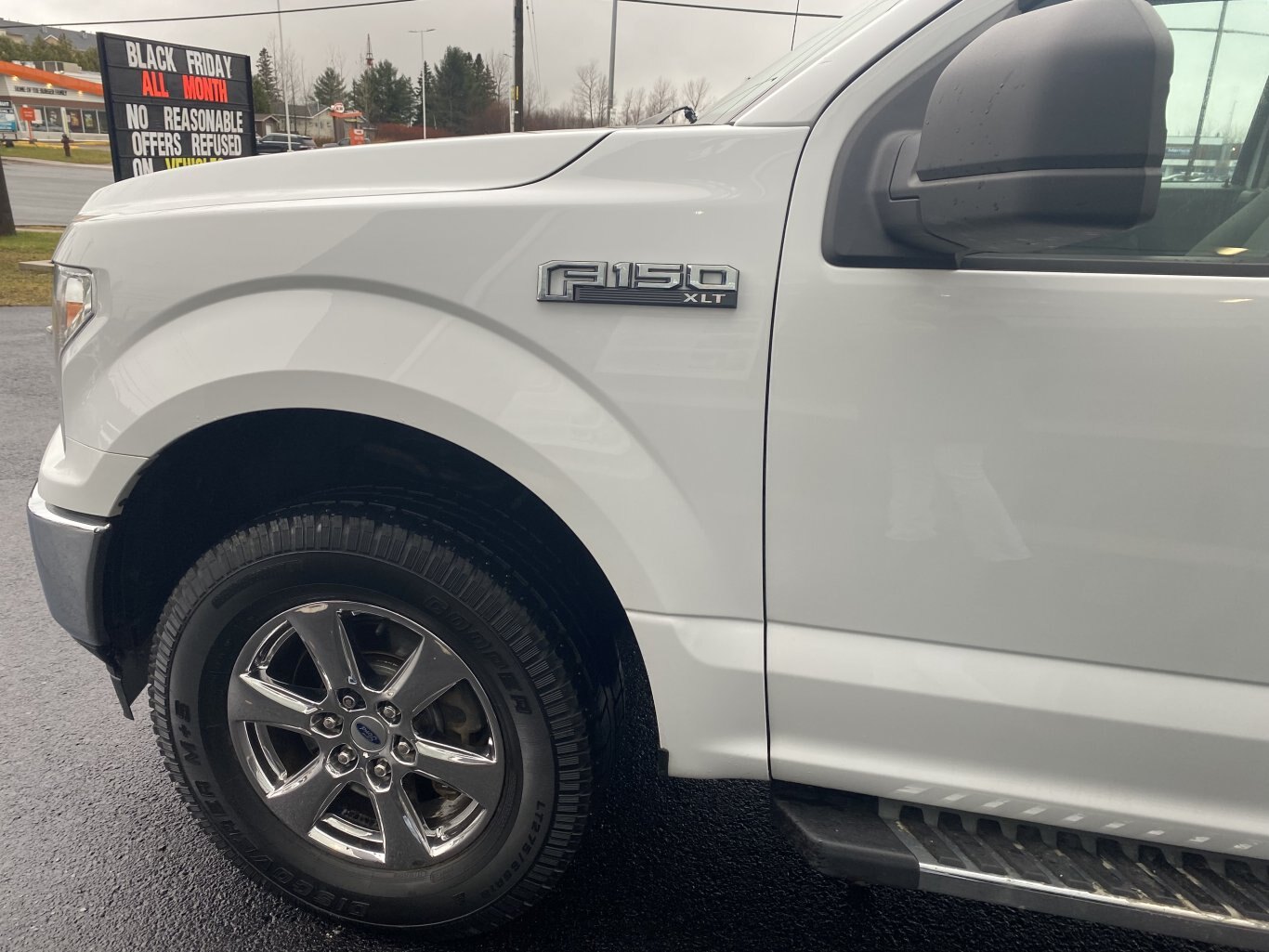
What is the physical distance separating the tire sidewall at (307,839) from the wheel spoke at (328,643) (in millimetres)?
35

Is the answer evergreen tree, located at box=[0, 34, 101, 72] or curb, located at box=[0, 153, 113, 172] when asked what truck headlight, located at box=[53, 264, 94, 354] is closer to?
curb, located at box=[0, 153, 113, 172]

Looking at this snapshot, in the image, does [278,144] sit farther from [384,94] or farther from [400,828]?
[400,828]

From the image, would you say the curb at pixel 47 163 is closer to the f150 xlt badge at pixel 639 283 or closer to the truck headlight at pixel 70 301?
the truck headlight at pixel 70 301

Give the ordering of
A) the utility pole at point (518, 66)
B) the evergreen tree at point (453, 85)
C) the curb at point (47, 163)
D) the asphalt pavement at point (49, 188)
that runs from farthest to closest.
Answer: the evergreen tree at point (453, 85), the curb at point (47, 163), the utility pole at point (518, 66), the asphalt pavement at point (49, 188)

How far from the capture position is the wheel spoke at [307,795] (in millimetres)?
1763

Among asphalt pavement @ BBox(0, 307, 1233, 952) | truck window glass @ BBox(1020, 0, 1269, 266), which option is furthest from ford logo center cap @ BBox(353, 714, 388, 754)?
truck window glass @ BBox(1020, 0, 1269, 266)

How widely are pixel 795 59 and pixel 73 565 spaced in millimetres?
1721

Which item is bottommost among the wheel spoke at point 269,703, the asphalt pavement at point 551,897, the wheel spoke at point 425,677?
the asphalt pavement at point 551,897

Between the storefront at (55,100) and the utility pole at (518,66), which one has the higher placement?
the storefront at (55,100)

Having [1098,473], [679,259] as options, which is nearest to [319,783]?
[679,259]

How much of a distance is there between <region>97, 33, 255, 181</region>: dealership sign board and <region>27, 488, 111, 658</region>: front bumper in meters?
7.72

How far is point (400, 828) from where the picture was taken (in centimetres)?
175

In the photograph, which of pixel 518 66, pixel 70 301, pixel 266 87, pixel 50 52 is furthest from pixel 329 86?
pixel 70 301

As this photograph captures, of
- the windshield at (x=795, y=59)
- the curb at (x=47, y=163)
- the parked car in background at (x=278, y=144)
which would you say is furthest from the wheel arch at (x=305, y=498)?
the curb at (x=47, y=163)
